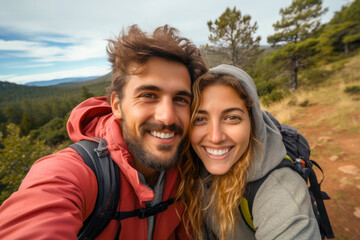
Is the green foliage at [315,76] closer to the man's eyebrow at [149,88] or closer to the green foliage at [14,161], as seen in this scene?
the man's eyebrow at [149,88]

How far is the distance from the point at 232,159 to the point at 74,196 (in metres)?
1.30

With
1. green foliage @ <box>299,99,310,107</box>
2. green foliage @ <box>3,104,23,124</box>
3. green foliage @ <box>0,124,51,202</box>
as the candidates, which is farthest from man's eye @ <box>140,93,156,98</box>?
green foliage @ <box>3,104,23,124</box>

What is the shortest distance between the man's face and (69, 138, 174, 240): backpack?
0.25 meters

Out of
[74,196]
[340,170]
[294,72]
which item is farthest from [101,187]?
[294,72]

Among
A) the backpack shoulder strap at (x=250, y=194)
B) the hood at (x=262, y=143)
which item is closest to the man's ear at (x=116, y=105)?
the hood at (x=262, y=143)

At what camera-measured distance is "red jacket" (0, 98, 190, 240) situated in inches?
29.6

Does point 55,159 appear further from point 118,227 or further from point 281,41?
point 281,41

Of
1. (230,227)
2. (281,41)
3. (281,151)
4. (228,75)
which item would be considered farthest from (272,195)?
(281,41)

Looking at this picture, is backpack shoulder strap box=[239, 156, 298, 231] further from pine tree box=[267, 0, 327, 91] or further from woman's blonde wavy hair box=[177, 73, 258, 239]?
pine tree box=[267, 0, 327, 91]

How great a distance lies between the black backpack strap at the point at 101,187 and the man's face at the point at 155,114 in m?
0.25

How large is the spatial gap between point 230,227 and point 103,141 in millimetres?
1435

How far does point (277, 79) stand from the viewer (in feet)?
49.4

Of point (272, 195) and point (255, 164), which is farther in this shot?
point (255, 164)

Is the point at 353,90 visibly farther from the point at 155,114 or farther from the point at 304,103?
the point at 155,114
